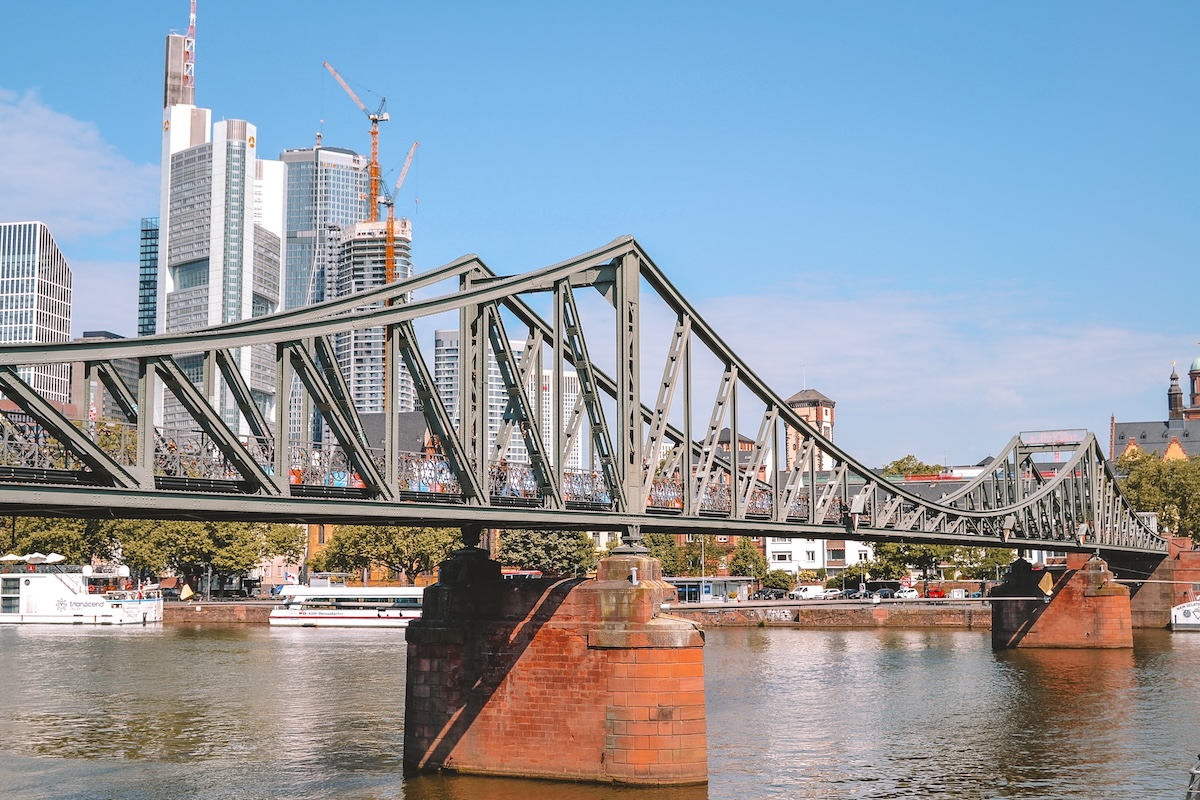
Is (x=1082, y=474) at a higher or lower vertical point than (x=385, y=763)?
higher

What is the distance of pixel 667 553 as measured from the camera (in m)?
162

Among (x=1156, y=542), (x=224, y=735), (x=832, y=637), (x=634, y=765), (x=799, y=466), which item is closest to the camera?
(x=634, y=765)

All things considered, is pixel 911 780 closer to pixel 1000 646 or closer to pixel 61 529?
pixel 1000 646

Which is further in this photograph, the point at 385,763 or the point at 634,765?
the point at 385,763

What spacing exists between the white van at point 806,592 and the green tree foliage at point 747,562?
5925 millimetres

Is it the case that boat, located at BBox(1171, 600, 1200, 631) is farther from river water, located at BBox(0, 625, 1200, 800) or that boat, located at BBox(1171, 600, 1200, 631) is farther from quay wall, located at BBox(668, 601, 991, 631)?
river water, located at BBox(0, 625, 1200, 800)

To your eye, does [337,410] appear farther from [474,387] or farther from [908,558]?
[908,558]

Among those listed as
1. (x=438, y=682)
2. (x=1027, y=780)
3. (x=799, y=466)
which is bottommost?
(x=1027, y=780)

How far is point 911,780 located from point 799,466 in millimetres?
18454

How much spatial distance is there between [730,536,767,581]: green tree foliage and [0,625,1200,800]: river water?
63959 millimetres

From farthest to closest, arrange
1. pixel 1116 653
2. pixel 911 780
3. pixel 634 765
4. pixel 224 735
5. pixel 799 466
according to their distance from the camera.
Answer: pixel 1116 653, pixel 799 466, pixel 224 735, pixel 911 780, pixel 634 765

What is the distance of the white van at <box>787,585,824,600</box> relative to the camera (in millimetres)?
142637

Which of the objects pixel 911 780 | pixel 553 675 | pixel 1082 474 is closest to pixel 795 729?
pixel 911 780

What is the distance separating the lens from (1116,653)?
91.9m
